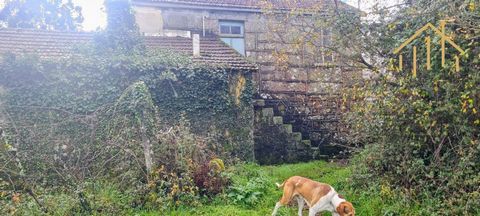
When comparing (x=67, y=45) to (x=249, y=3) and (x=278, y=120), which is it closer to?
(x=278, y=120)

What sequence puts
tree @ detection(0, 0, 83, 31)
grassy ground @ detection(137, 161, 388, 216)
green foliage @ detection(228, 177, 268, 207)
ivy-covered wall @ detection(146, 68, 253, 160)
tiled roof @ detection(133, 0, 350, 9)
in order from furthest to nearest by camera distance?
tree @ detection(0, 0, 83, 31)
tiled roof @ detection(133, 0, 350, 9)
ivy-covered wall @ detection(146, 68, 253, 160)
green foliage @ detection(228, 177, 268, 207)
grassy ground @ detection(137, 161, 388, 216)

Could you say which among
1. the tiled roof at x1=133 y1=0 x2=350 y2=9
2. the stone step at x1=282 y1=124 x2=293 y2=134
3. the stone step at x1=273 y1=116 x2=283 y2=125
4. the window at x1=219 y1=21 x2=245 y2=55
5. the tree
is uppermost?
the tree

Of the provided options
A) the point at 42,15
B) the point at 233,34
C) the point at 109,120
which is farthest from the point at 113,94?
the point at 42,15

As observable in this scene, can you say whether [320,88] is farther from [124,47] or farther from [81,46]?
[81,46]

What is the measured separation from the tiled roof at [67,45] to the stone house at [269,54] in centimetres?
53

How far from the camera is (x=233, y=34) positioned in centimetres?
1385

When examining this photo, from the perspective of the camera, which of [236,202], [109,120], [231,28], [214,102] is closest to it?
[236,202]

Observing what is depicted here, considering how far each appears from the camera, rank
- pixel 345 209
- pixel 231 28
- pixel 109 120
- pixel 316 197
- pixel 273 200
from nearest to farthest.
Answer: pixel 345 209
pixel 316 197
pixel 273 200
pixel 109 120
pixel 231 28

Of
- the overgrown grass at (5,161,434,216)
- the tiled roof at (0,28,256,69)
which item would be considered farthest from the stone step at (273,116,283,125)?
the overgrown grass at (5,161,434,216)

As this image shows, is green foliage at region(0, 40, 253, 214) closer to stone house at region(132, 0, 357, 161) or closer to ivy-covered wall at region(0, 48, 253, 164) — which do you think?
ivy-covered wall at region(0, 48, 253, 164)

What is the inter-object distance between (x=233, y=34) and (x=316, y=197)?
946 cm

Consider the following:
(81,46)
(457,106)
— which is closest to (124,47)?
(81,46)

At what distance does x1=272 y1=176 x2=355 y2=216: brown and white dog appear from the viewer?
526 cm

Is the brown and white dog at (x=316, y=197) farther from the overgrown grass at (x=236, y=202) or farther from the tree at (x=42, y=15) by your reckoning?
the tree at (x=42, y=15)
